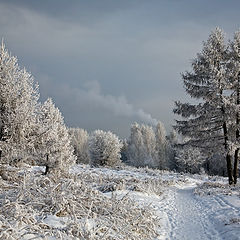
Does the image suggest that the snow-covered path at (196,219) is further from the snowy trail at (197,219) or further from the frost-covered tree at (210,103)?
the frost-covered tree at (210,103)

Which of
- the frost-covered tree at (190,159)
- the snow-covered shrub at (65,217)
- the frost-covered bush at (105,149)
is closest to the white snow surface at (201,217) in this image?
the snow-covered shrub at (65,217)

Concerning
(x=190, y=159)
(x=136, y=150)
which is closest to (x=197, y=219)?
(x=190, y=159)

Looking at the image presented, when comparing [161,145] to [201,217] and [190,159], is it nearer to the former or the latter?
[190,159]

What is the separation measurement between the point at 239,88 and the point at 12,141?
1318cm

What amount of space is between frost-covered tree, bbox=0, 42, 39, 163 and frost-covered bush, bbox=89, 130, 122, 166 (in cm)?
3639

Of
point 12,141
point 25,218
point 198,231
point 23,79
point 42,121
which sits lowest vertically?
point 198,231

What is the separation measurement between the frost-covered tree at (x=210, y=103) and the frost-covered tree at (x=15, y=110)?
1015 centimetres

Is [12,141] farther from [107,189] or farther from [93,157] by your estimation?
[93,157]

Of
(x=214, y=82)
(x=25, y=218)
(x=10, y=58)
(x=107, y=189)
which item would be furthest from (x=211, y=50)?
(x=25, y=218)

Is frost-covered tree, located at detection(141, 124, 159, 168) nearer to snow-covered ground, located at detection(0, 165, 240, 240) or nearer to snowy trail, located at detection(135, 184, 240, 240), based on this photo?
snowy trail, located at detection(135, 184, 240, 240)

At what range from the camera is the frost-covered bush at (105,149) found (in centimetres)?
4797

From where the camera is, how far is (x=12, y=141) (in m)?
10.9

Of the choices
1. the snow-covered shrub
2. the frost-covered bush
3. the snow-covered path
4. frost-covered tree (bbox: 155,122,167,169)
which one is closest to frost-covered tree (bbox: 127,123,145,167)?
frost-covered tree (bbox: 155,122,167,169)

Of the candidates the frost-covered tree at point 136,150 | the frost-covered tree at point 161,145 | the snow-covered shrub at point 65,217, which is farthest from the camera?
the frost-covered tree at point 136,150
